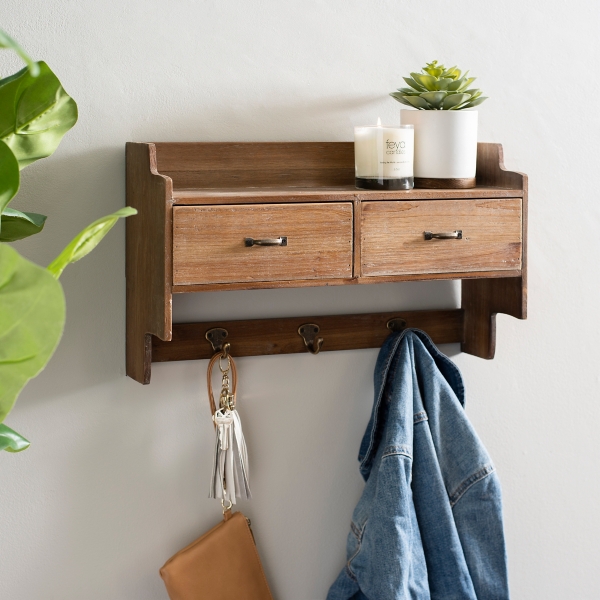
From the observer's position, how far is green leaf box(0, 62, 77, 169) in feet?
2.11

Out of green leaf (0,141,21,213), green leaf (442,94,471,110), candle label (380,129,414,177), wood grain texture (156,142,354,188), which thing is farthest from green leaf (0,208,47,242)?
green leaf (442,94,471,110)

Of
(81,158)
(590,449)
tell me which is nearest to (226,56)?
(81,158)

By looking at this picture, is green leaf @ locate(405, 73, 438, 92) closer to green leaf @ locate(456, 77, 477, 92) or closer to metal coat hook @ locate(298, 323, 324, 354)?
green leaf @ locate(456, 77, 477, 92)

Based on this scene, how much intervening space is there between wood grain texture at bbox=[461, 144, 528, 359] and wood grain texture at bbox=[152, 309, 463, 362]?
2cm

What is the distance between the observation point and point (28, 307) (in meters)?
0.34

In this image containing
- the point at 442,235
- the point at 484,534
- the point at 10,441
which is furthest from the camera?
the point at 484,534

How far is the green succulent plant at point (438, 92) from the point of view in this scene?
960 millimetres

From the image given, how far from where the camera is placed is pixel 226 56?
0.98 metres

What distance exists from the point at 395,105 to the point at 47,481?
712mm

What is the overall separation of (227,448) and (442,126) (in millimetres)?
517

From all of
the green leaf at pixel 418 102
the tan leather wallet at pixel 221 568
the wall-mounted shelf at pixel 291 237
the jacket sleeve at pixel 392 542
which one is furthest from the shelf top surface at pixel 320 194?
the tan leather wallet at pixel 221 568

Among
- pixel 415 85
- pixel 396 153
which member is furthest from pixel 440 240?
pixel 415 85

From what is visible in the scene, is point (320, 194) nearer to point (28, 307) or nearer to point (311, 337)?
point (311, 337)

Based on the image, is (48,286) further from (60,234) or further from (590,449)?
(590,449)
